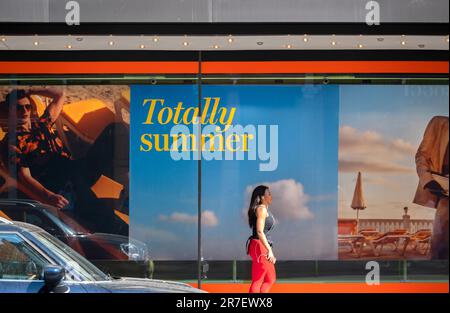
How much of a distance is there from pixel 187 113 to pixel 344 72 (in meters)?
2.02

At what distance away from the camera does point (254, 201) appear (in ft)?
38.0

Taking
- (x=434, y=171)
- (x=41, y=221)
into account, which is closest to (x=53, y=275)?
(x=41, y=221)

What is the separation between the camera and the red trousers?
11.5 meters

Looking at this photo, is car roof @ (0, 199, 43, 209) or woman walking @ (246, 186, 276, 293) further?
woman walking @ (246, 186, 276, 293)

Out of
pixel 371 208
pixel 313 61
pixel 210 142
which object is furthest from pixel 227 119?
pixel 371 208

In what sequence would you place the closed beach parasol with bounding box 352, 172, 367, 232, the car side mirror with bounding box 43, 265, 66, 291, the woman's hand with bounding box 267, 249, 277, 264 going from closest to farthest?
1. the car side mirror with bounding box 43, 265, 66, 291
2. the woman's hand with bounding box 267, 249, 277, 264
3. the closed beach parasol with bounding box 352, 172, 367, 232

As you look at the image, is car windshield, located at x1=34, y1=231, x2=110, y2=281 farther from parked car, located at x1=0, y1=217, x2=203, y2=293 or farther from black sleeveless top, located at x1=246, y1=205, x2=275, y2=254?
black sleeveless top, located at x1=246, y1=205, x2=275, y2=254

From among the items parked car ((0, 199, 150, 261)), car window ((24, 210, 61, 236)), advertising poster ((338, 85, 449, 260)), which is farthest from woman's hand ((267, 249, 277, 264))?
car window ((24, 210, 61, 236))

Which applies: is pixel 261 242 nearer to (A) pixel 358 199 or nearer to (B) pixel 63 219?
(A) pixel 358 199

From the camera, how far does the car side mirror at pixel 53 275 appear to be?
856cm

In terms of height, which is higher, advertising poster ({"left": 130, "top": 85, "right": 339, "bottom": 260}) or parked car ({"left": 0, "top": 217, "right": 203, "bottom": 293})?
advertising poster ({"left": 130, "top": 85, "right": 339, "bottom": 260})

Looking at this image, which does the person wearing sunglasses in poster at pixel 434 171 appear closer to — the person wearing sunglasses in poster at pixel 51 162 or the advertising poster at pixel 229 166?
the advertising poster at pixel 229 166

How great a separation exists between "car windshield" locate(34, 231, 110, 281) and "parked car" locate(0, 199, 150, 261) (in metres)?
1.12

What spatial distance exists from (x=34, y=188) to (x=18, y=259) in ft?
7.72
